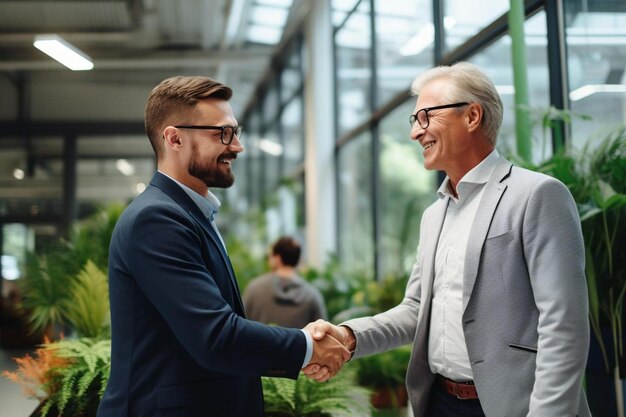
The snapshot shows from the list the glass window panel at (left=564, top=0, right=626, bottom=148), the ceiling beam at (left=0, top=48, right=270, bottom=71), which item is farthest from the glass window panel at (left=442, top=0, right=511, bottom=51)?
the ceiling beam at (left=0, top=48, right=270, bottom=71)

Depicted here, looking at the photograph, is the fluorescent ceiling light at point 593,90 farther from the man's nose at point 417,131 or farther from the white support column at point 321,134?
the white support column at point 321,134

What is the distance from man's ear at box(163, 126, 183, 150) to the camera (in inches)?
78.1

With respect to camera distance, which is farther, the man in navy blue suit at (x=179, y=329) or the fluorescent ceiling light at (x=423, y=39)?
the fluorescent ceiling light at (x=423, y=39)

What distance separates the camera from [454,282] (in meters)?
2.05

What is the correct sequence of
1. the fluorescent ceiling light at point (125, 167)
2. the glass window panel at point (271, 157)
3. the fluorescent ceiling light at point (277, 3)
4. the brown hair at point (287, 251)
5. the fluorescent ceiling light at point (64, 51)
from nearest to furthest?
the brown hair at point (287, 251), the fluorescent ceiling light at point (64, 51), the fluorescent ceiling light at point (277, 3), the glass window panel at point (271, 157), the fluorescent ceiling light at point (125, 167)

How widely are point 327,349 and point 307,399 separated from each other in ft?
3.44

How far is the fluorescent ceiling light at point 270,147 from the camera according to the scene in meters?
A: 13.4

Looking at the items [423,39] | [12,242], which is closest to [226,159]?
[423,39]

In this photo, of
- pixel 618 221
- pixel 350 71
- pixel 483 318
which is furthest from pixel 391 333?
pixel 350 71

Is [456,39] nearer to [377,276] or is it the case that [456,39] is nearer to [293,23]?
[377,276]

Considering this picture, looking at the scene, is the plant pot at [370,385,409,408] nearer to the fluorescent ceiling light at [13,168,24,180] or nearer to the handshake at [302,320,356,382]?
the handshake at [302,320,356,382]

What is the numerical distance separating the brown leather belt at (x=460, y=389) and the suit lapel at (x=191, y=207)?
663 millimetres

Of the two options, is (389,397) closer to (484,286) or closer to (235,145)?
(484,286)

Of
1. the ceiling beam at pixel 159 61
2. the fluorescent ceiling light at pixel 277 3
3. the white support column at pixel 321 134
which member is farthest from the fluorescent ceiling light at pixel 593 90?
the ceiling beam at pixel 159 61
